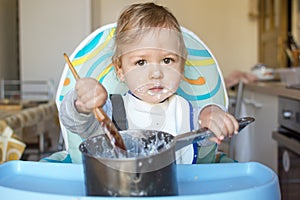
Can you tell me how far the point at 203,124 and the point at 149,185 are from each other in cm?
17

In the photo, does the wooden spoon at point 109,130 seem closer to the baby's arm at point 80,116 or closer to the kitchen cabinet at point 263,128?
the baby's arm at point 80,116

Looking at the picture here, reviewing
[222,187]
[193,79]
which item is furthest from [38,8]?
[222,187]

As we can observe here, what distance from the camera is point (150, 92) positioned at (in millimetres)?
625

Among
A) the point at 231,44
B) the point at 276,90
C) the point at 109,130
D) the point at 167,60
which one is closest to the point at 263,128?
the point at 276,90

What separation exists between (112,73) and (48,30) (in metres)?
2.40

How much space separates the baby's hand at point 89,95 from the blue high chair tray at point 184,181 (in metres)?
0.10

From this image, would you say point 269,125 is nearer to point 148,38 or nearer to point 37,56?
point 148,38

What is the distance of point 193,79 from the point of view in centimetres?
76

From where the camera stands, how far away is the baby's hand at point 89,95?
516mm

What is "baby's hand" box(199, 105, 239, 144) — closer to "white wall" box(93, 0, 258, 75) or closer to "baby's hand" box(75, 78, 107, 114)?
"baby's hand" box(75, 78, 107, 114)

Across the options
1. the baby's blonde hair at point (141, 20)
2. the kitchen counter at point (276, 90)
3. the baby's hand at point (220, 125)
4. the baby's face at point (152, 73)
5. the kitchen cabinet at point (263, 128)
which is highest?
the baby's blonde hair at point (141, 20)

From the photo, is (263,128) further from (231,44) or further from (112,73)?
(231,44)

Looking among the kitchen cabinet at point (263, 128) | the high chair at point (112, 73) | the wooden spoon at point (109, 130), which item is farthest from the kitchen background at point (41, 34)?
the wooden spoon at point (109, 130)

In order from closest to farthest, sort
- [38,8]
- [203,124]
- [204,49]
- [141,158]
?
[141,158] → [203,124] → [204,49] → [38,8]
